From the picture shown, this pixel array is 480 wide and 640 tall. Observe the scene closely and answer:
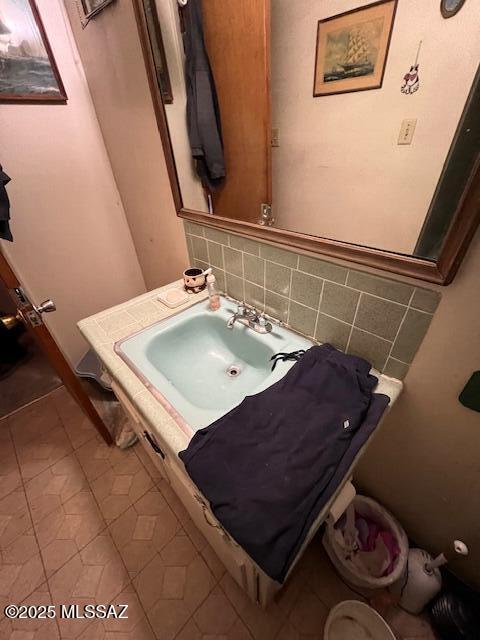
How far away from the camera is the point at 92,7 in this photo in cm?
91

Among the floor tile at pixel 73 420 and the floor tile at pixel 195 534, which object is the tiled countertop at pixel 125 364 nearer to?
the floor tile at pixel 195 534

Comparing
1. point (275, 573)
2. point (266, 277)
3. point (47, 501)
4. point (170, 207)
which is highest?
point (170, 207)

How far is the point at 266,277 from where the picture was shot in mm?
841

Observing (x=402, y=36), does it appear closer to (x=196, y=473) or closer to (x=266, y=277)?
(x=266, y=277)

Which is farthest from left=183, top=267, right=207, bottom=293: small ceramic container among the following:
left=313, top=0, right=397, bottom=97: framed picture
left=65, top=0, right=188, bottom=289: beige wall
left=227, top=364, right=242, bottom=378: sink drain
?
left=313, top=0, right=397, bottom=97: framed picture

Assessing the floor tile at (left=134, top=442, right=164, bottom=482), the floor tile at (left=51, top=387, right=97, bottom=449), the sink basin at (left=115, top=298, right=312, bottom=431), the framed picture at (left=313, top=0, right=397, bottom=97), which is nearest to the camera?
the framed picture at (left=313, top=0, right=397, bottom=97)

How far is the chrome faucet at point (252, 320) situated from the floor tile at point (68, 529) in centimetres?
110

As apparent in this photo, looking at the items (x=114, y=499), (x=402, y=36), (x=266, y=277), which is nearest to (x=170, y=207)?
(x=266, y=277)

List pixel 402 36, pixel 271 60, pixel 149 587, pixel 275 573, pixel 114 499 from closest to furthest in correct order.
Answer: pixel 275 573
pixel 402 36
pixel 271 60
pixel 149 587
pixel 114 499

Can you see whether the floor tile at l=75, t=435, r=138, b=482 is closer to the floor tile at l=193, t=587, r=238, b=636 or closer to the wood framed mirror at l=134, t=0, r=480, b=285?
the floor tile at l=193, t=587, r=238, b=636

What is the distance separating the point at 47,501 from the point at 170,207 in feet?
4.88

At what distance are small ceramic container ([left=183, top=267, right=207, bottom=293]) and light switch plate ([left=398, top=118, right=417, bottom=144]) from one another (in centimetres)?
72

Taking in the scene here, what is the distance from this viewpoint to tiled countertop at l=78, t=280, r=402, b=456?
58 cm

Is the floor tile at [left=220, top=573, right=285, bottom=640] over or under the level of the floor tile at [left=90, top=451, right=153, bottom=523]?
over
